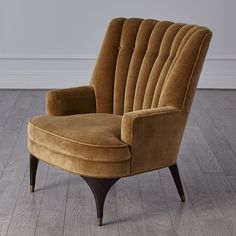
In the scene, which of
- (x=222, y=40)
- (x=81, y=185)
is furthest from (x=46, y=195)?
(x=222, y=40)

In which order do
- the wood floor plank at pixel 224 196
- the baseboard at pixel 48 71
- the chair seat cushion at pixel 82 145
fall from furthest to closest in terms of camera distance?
the baseboard at pixel 48 71 < the wood floor plank at pixel 224 196 < the chair seat cushion at pixel 82 145

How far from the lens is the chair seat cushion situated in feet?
8.48

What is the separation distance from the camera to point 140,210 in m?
2.86

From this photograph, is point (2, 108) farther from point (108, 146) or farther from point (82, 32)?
point (108, 146)

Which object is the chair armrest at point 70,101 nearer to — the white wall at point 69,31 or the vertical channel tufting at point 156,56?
the vertical channel tufting at point 156,56

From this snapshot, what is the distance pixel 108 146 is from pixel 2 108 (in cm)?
250

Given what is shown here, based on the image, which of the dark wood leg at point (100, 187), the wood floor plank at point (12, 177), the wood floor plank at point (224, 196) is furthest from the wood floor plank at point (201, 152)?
the wood floor plank at point (12, 177)

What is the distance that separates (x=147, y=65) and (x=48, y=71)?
2717 millimetres

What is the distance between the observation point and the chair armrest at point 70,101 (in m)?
3.08

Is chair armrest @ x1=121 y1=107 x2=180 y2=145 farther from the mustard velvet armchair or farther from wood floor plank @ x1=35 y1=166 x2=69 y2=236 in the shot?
wood floor plank @ x1=35 y1=166 x2=69 y2=236

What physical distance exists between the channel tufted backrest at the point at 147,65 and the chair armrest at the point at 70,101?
49 millimetres

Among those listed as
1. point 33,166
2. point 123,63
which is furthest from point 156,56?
point 33,166

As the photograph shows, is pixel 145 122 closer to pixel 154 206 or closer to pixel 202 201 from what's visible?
pixel 154 206

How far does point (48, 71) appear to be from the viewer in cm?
568
